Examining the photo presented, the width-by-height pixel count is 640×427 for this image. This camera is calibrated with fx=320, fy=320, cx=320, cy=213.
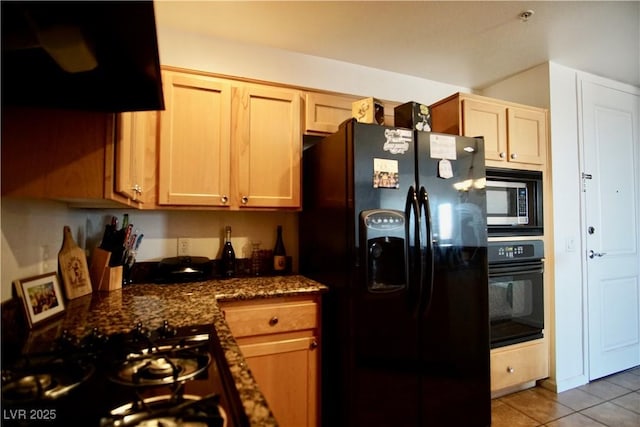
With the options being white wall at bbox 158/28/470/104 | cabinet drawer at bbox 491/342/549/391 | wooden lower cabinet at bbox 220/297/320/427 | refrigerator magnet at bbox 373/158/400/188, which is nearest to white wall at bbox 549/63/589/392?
cabinet drawer at bbox 491/342/549/391

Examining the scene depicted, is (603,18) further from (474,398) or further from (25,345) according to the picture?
(25,345)

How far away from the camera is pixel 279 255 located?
2.22 m

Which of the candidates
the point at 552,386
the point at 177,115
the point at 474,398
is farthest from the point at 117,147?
the point at 552,386

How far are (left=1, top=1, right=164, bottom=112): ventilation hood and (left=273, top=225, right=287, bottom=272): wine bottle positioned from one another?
1.35m

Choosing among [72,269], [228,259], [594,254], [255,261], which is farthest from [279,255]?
[594,254]

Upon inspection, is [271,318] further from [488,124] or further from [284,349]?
[488,124]

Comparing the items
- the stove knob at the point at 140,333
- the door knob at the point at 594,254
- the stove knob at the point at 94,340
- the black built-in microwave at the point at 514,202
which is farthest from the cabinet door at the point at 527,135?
the stove knob at the point at 94,340

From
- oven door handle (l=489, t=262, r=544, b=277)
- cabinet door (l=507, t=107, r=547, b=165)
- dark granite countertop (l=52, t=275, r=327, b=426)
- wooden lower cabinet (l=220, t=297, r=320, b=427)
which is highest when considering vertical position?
cabinet door (l=507, t=107, r=547, b=165)

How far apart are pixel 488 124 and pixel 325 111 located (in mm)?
1150

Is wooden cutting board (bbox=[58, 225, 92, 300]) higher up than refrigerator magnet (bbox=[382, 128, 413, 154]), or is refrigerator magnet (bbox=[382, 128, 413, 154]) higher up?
refrigerator magnet (bbox=[382, 128, 413, 154])

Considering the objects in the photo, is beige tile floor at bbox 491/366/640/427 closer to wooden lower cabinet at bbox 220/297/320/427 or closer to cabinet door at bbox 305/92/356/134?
wooden lower cabinet at bbox 220/297/320/427

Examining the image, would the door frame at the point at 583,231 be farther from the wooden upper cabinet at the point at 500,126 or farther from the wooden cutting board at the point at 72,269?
the wooden cutting board at the point at 72,269

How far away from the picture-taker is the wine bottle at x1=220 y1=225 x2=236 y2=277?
209 centimetres

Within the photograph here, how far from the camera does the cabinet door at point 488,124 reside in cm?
219
